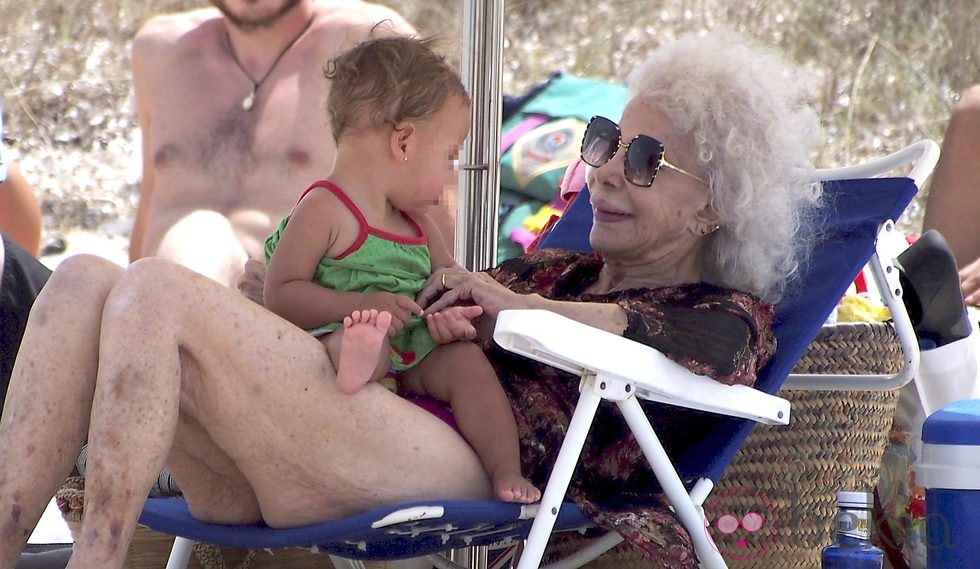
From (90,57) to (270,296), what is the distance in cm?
654

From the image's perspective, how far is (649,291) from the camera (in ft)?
8.55

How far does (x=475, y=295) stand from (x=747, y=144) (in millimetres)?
646

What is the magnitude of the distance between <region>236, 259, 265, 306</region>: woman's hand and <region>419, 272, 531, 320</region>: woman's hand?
15.0 inches

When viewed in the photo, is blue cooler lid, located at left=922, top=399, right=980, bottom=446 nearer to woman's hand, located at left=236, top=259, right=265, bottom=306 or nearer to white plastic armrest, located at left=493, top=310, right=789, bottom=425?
white plastic armrest, located at left=493, top=310, right=789, bottom=425

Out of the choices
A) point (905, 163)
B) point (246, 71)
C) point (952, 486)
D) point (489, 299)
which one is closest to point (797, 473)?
point (952, 486)

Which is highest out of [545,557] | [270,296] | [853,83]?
[270,296]

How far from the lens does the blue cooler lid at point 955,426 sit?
9.06ft

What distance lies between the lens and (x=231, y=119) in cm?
414

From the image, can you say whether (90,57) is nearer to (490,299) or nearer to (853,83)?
(853,83)

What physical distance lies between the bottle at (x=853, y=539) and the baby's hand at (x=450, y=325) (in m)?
0.88

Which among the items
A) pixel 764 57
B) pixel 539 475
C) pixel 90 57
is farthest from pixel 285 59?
pixel 90 57

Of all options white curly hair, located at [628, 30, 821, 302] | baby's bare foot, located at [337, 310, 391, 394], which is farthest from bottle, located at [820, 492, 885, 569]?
baby's bare foot, located at [337, 310, 391, 394]

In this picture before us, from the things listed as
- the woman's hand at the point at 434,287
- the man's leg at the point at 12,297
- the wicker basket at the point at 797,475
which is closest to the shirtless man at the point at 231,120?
the man's leg at the point at 12,297

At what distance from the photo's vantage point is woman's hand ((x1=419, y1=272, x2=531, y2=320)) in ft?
7.92
